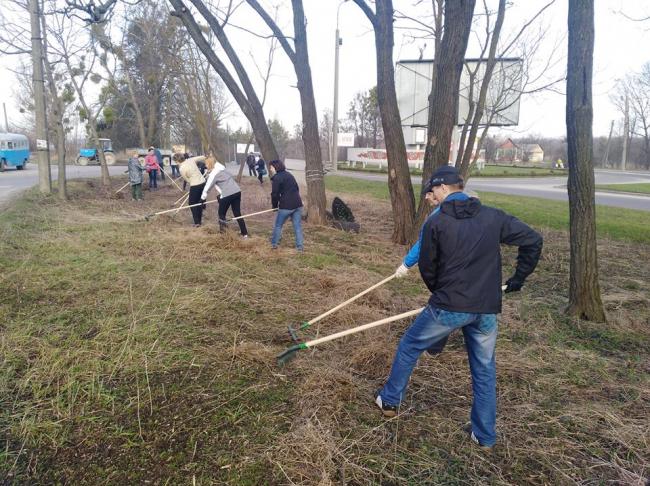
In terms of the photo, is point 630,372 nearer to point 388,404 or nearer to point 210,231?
point 388,404

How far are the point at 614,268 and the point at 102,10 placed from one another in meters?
11.0

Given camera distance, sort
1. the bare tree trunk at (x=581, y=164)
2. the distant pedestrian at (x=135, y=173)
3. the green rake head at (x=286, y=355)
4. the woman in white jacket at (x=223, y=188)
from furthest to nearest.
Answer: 1. the distant pedestrian at (x=135, y=173)
2. the woman in white jacket at (x=223, y=188)
3. the bare tree trunk at (x=581, y=164)
4. the green rake head at (x=286, y=355)

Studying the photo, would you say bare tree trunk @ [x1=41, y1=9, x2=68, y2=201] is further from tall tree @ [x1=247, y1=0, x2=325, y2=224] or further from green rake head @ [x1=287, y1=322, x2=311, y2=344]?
green rake head @ [x1=287, y1=322, x2=311, y2=344]

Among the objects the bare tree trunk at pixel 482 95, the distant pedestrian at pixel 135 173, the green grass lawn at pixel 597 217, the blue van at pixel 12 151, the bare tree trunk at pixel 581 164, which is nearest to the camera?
the bare tree trunk at pixel 581 164

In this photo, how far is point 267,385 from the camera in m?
3.22

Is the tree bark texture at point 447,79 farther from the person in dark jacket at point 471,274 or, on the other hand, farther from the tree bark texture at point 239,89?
the person in dark jacket at point 471,274

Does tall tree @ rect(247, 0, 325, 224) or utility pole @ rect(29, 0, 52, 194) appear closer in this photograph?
tall tree @ rect(247, 0, 325, 224)

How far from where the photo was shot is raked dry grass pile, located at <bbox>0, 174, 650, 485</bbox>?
2.47 metres

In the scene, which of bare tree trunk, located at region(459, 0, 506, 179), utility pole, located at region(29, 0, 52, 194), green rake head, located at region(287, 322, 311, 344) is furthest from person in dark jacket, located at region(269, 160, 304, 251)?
utility pole, located at region(29, 0, 52, 194)

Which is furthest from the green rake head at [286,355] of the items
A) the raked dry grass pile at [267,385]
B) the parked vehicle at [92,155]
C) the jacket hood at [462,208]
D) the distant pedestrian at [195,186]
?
the parked vehicle at [92,155]

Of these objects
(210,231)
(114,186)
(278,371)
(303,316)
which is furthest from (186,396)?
(114,186)

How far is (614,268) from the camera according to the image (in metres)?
7.14

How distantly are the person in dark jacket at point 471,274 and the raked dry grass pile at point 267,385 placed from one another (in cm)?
49

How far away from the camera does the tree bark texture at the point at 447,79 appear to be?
7.20 metres
